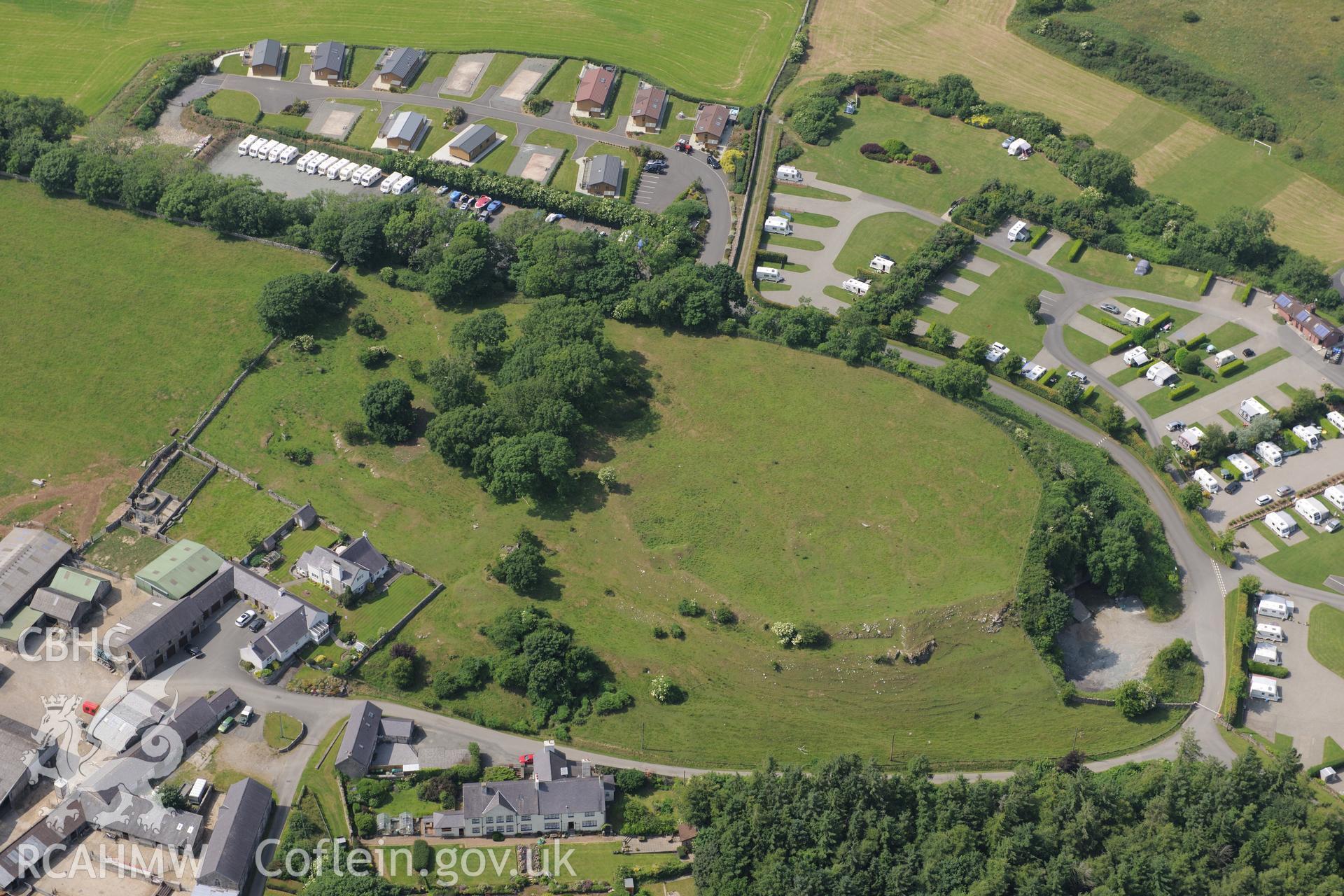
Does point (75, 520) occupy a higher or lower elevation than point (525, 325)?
lower

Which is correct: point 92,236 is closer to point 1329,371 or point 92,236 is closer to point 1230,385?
point 1230,385

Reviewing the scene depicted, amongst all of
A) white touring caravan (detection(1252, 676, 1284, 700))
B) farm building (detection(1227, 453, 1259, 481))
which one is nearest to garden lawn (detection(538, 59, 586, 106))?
farm building (detection(1227, 453, 1259, 481))

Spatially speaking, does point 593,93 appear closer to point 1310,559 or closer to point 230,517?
point 230,517

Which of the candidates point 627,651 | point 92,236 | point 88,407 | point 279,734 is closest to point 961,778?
point 627,651

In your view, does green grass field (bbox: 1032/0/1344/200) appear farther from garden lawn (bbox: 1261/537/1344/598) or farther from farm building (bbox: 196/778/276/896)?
farm building (bbox: 196/778/276/896)

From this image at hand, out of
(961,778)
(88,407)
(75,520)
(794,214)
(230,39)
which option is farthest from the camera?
(230,39)

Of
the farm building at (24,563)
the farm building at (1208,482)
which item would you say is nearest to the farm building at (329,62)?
the farm building at (24,563)

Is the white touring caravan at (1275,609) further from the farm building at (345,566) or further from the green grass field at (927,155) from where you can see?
the farm building at (345,566)
